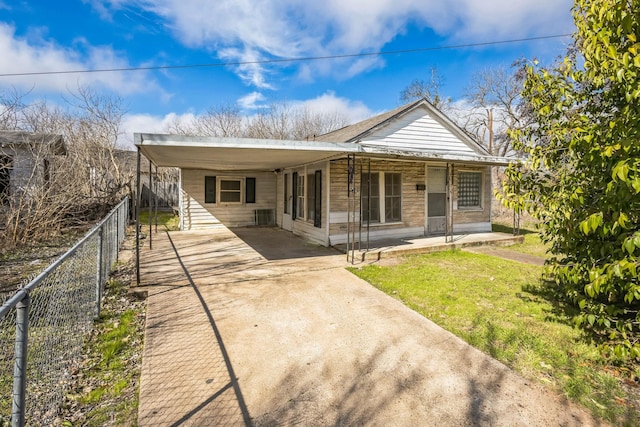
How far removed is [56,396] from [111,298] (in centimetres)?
259

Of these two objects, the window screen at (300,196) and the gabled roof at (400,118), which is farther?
the window screen at (300,196)

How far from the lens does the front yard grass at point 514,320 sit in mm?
2643

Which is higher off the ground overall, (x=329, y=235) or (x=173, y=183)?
(x=173, y=183)

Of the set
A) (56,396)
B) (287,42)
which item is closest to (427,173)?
(287,42)

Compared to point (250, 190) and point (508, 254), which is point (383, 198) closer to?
point (508, 254)

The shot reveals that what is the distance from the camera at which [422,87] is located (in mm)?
26312

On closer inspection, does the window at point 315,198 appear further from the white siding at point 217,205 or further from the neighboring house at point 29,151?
the neighboring house at point 29,151

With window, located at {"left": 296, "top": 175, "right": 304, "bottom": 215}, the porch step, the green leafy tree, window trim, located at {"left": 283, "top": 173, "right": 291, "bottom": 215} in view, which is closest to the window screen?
window, located at {"left": 296, "top": 175, "right": 304, "bottom": 215}

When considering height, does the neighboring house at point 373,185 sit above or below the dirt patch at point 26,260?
above

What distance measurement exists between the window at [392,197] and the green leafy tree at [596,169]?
17.7 ft

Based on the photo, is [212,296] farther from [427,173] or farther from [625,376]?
[427,173]

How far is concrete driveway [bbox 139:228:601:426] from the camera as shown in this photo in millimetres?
2322

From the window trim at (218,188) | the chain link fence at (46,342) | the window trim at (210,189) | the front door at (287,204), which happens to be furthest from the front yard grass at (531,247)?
the window trim at (210,189)

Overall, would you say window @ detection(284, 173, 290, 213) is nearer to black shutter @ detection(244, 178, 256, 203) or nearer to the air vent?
the air vent
